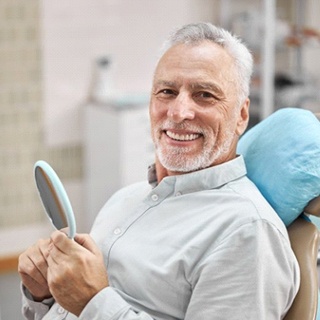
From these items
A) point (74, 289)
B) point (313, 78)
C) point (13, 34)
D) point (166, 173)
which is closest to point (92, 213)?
point (13, 34)

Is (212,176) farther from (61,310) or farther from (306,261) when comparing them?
(61,310)

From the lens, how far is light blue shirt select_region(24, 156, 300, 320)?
4.73 feet

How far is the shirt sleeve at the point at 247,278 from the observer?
1.43 metres

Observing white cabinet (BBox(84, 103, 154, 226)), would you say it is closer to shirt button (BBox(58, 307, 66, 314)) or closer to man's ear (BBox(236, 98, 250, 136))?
man's ear (BBox(236, 98, 250, 136))

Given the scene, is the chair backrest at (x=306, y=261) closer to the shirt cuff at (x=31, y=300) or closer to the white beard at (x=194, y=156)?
the white beard at (x=194, y=156)

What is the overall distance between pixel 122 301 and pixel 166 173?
0.42m

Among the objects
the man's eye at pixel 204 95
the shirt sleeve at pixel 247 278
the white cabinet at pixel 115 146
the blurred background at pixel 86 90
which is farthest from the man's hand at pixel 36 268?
the white cabinet at pixel 115 146

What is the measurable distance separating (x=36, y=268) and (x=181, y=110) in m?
0.53

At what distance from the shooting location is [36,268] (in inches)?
66.5

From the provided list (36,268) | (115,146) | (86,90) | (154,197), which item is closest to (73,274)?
(36,268)

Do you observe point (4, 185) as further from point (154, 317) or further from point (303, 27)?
point (154, 317)

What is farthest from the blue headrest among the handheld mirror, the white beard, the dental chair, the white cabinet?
the white cabinet

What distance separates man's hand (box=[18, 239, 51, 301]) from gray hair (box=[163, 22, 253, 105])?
0.60 meters

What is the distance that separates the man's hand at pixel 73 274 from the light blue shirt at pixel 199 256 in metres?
0.03
